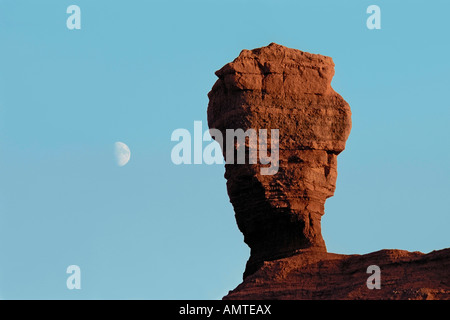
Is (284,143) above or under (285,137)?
under

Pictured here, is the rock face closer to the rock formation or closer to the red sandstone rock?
the rock formation

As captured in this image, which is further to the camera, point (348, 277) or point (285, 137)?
point (285, 137)

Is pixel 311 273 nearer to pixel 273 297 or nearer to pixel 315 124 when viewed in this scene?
pixel 273 297

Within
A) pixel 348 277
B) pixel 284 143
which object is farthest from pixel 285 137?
pixel 348 277

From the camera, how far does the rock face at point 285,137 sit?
A: 35281 mm

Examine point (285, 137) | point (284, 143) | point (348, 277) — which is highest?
point (285, 137)

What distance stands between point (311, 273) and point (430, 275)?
380 centimetres

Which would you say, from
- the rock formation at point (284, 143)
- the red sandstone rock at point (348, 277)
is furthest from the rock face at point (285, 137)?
the red sandstone rock at point (348, 277)

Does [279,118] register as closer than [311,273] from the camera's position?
No

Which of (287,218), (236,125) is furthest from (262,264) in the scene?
(236,125)

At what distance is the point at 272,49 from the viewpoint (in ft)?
119

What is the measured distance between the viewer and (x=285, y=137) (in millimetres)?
35531

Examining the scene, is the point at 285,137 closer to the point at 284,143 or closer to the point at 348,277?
the point at 284,143
